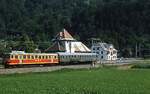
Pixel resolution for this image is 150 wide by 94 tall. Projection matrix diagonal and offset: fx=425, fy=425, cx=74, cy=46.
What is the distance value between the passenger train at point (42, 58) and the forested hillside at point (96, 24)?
175 feet

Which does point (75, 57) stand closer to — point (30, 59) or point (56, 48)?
point (30, 59)

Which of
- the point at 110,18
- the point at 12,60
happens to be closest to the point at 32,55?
the point at 12,60

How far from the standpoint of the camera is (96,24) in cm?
13875

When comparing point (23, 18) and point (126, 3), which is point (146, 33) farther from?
point (23, 18)

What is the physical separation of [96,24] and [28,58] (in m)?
90.0

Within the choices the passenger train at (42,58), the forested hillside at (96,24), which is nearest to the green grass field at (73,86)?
the passenger train at (42,58)

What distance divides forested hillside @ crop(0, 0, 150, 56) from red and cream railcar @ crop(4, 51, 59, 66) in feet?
201

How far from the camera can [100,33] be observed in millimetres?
132750

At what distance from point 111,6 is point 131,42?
22731 mm

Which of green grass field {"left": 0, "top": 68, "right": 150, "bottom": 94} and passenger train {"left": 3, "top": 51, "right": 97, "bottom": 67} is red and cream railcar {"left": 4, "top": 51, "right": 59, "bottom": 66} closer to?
passenger train {"left": 3, "top": 51, "right": 97, "bottom": 67}

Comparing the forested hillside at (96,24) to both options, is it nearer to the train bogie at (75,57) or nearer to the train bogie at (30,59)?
the train bogie at (75,57)

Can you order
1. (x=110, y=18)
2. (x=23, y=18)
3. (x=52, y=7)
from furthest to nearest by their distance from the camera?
(x=52, y=7) < (x=23, y=18) < (x=110, y=18)

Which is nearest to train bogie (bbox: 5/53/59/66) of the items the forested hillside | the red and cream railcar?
the red and cream railcar

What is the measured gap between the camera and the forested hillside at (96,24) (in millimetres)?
127438
